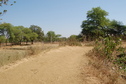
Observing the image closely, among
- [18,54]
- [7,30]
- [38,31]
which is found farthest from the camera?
[38,31]

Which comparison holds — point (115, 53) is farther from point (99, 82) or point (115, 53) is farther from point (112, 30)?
point (112, 30)

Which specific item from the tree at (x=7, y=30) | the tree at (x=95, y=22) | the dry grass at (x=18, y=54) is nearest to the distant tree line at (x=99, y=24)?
the tree at (x=95, y=22)

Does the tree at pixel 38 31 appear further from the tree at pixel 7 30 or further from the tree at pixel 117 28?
the tree at pixel 117 28

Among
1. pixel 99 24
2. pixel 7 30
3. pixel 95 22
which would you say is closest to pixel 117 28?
pixel 99 24

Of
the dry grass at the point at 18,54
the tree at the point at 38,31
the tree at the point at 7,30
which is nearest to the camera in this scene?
the dry grass at the point at 18,54

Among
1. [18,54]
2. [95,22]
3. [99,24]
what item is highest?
[95,22]

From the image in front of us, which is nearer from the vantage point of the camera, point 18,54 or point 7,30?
point 18,54

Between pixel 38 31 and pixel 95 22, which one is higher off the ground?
pixel 95 22

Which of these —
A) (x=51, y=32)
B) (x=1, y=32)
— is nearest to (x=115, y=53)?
(x=1, y=32)

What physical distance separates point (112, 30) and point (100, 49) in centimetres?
3430

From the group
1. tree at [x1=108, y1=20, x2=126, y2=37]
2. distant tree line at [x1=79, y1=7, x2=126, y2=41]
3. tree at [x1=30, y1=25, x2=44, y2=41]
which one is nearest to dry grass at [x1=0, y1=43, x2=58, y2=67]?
distant tree line at [x1=79, y1=7, x2=126, y2=41]

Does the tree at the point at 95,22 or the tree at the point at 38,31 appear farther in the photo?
the tree at the point at 38,31

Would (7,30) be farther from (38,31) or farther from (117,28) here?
(117,28)

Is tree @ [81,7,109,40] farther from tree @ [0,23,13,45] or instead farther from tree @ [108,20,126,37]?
tree @ [0,23,13,45]
